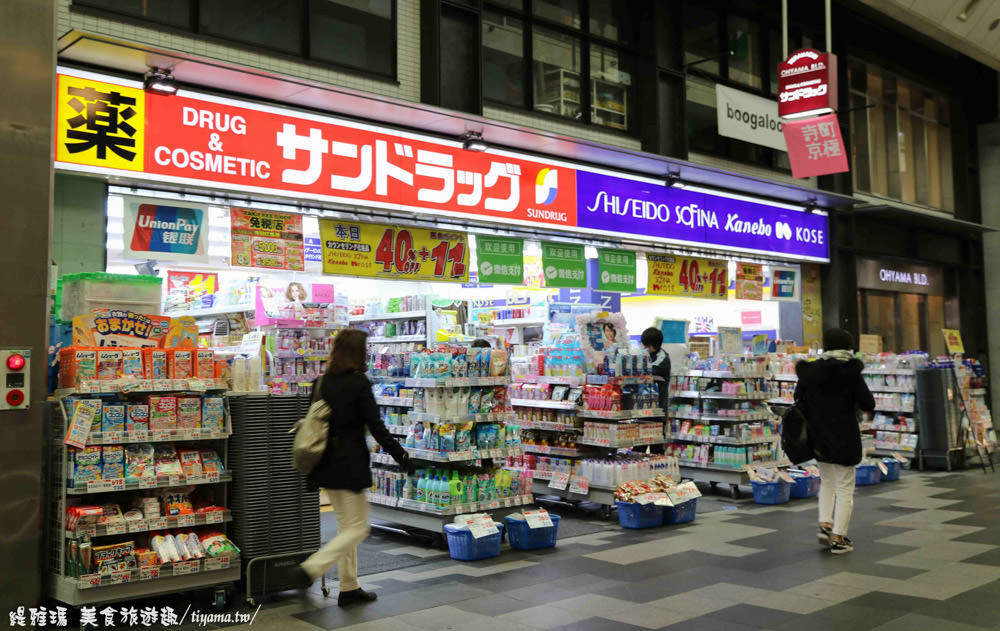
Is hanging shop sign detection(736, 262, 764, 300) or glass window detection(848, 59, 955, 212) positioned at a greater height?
glass window detection(848, 59, 955, 212)

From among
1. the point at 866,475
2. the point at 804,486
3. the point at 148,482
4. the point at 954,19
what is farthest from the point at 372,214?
the point at 954,19

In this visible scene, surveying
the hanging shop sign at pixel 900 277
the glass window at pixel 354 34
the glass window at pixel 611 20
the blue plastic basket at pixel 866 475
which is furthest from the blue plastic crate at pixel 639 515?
the hanging shop sign at pixel 900 277

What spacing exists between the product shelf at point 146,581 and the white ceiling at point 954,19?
31.9 feet

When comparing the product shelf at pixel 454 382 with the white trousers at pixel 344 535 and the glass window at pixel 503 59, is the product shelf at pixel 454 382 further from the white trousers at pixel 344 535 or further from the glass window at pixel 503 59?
the glass window at pixel 503 59

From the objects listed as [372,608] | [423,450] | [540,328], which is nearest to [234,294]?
[423,450]

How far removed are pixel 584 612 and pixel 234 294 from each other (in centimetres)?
657

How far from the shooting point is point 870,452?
10945 millimetres

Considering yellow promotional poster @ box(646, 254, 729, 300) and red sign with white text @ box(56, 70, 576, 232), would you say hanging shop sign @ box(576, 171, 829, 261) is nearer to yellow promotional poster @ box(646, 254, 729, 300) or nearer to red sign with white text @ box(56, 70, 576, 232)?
yellow promotional poster @ box(646, 254, 729, 300)

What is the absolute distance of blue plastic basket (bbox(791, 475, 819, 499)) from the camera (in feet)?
31.4

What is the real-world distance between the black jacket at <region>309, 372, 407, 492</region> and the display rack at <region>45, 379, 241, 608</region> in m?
0.77

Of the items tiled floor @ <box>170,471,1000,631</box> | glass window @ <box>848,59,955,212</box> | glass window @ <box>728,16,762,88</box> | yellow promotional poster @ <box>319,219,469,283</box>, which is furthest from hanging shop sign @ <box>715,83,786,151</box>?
tiled floor @ <box>170,471,1000,631</box>

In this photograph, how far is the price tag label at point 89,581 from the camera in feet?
15.3

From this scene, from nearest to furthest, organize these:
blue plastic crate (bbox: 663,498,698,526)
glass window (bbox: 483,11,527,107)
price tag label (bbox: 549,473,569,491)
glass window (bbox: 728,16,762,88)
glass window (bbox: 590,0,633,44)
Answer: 1. blue plastic crate (bbox: 663,498,698,526)
2. price tag label (bbox: 549,473,569,491)
3. glass window (bbox: 483,11,527,107)
4. glass window (bbox: 590,0,633,44)
5. glass window (bbox: 728,16,762,88)

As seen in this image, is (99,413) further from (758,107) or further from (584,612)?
(758,107)
